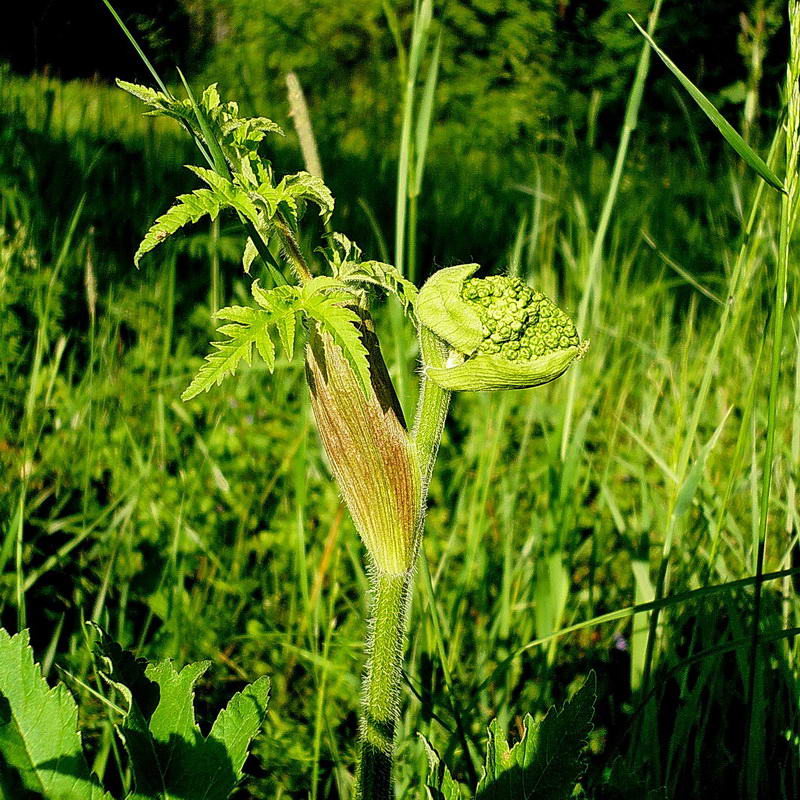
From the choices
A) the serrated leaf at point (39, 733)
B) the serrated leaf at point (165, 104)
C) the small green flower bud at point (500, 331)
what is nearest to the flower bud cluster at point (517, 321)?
the small green flower bud at point (500, 331)

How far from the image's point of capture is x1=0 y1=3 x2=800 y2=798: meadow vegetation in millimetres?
1254

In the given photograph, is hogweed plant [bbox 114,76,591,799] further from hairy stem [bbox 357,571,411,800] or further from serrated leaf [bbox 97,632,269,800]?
serrated leaf [bbox 97,632,269,800]

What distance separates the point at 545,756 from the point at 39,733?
537mm

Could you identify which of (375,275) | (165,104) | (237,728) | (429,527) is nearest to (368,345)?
(375,275)

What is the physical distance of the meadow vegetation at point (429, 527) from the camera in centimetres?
125

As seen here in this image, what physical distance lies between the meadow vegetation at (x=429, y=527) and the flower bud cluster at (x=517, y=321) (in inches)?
4.2

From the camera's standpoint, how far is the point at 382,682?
2.95 ft

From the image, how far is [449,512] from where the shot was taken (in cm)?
206

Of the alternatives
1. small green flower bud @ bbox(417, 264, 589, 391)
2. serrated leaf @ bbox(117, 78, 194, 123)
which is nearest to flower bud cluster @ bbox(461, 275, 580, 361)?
small green flower bud @ bbox(417, 264, 589, 391)

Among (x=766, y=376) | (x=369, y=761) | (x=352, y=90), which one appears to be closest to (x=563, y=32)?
(x=766, y=376)

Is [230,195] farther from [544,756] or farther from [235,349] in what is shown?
[544,756]

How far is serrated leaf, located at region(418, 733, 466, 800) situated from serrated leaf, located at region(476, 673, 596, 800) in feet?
0.18

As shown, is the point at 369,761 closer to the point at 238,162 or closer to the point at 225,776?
the point at 225,776

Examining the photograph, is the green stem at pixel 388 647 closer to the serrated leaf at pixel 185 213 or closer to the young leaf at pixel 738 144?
the serrated leaf at pixel 185 213
